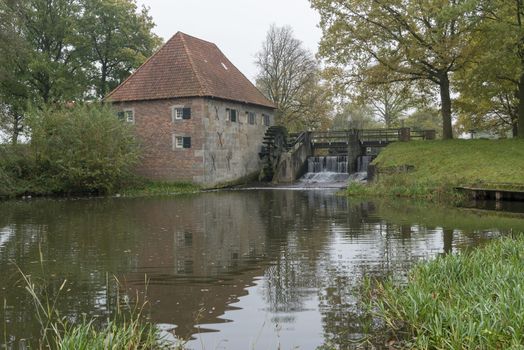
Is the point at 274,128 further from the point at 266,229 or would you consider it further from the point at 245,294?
the point at 245,294

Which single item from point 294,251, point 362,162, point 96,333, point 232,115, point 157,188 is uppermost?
point 232,115

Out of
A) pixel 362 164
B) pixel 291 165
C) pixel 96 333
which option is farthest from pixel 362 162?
pixel 96 333

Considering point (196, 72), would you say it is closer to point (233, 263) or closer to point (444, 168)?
point (444, 168)

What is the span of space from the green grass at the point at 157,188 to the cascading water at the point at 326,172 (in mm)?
7303

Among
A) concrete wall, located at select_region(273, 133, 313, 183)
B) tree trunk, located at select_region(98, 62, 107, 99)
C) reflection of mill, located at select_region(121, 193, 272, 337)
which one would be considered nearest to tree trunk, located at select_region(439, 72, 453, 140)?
concrete wall, located at select_region(273, 133, 313, 183)

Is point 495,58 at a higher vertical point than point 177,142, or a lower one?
higher

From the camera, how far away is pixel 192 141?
33.0 meters

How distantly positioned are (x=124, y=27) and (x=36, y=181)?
1549cm

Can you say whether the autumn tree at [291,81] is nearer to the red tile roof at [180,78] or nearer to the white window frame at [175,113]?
the red tile roof at [180,78]

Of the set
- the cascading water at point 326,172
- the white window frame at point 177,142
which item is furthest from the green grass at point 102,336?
the cascading water at point 326,172

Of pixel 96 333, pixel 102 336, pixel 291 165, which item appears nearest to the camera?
pixel 102 336

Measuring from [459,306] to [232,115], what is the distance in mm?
30796

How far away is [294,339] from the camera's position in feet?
19.6

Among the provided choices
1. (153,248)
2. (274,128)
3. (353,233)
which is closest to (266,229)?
(353,233)
